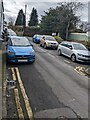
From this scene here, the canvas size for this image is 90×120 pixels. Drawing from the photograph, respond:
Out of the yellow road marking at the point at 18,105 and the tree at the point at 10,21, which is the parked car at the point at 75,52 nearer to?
the yellow road marking at the point at 18,105

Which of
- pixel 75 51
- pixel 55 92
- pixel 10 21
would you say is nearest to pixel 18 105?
pixel 55 92

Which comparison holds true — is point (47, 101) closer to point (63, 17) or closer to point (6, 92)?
point (6, 92)

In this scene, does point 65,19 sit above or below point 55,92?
above

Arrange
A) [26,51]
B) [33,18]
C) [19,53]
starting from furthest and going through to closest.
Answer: [33,18], [26,51], [19,53]

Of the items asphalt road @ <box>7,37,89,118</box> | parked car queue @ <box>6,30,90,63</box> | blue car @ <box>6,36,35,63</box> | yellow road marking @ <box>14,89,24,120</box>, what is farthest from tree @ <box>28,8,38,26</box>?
yellow road marking @ <box>14,89,24,120</box>

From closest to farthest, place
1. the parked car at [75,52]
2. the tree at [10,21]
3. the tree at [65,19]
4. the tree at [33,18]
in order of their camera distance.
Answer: the parked car at [75,52] → the tree at [65,19] → the tree at [33,18] → the tree at [10,21]

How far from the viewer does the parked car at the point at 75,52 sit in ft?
58.7

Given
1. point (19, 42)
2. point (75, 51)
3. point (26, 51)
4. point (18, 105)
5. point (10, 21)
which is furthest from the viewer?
point (10, 21)

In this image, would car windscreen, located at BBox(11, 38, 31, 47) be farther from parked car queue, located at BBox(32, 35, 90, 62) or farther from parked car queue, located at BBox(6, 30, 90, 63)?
parked car queue, located at BBox(32, 35, 90, 62)

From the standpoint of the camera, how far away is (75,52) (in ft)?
60.4

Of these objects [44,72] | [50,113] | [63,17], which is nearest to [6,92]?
[50,113]

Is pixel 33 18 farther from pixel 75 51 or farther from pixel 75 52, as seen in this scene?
pixel 75 52

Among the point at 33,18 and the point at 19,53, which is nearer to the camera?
the point at 19,53

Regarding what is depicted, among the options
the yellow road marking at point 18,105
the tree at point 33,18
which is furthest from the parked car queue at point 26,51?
the tree at point 33,18
